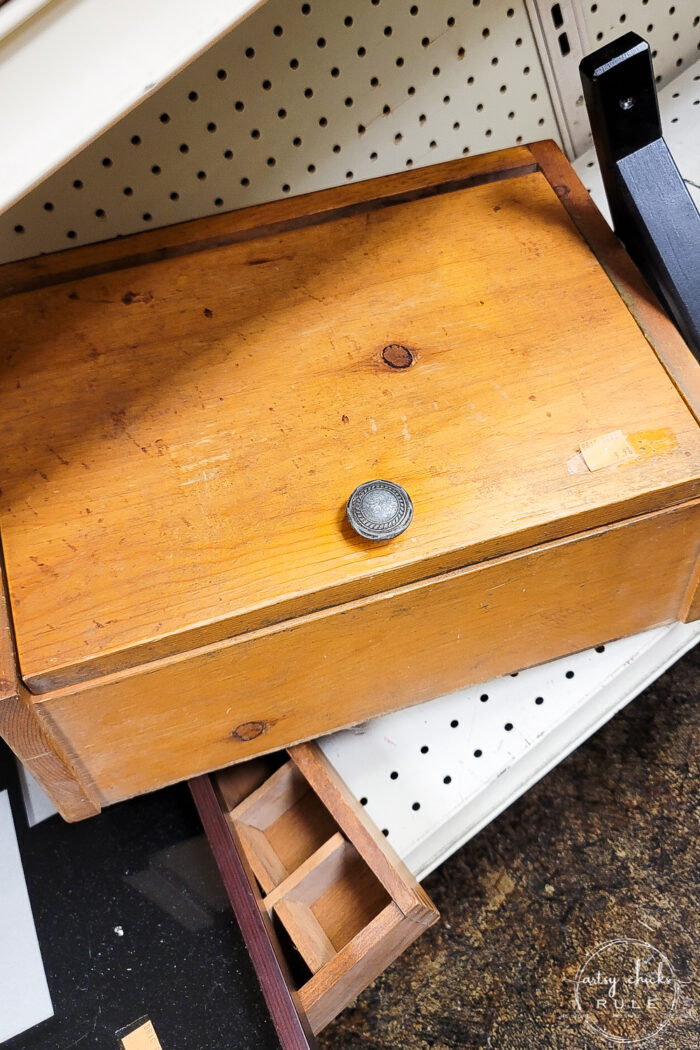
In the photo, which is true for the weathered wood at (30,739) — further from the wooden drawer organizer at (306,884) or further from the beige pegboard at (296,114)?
the beige pegboard at (296,114)

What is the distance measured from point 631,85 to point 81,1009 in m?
0.99

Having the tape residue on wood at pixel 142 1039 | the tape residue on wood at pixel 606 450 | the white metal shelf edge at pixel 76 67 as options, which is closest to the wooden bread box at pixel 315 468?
the tape residue on wood at pixel 606 450

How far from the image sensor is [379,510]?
2.32ft

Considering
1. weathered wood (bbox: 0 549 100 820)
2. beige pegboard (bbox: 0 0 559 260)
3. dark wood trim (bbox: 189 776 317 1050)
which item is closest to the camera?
weathered wood (bbox: 0 549 100 820)

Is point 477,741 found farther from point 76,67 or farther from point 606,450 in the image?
point 76,67

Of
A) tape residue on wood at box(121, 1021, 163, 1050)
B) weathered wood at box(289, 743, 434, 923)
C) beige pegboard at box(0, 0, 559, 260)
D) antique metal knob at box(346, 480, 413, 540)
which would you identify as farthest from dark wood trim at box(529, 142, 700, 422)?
tape residue on wood at box(121, 1021, 163, 1050)

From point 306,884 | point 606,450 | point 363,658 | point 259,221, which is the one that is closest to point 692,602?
point 606,450

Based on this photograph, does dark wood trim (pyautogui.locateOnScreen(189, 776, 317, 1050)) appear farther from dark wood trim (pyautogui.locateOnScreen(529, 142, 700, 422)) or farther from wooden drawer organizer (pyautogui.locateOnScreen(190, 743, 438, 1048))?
dark wood trim (pyautogui.locateOnScreen(529, 142, 700, 422))

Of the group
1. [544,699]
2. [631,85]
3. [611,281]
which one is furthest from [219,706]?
[631,85]

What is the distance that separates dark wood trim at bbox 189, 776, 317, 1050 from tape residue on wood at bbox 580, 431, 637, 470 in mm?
485

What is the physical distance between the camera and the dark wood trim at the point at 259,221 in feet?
2.86

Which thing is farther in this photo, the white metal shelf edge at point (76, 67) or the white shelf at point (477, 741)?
the white shelf at point (477, 741)

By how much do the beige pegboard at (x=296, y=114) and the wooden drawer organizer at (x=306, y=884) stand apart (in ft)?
1.92

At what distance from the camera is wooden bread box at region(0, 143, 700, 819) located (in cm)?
70
